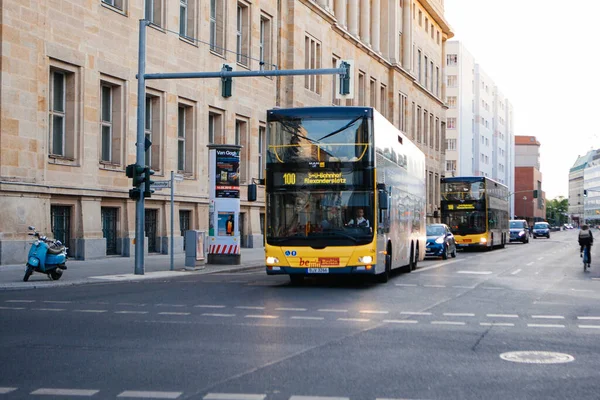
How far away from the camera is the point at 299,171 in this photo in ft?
63.6

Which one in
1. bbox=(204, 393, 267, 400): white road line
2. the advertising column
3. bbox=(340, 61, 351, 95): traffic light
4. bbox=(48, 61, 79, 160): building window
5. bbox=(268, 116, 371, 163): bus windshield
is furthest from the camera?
bbox=(48, 61, 79, 160): building window

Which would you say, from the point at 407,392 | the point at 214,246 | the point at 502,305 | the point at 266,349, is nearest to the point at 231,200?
the point at 214,246

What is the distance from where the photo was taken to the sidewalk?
19.8 meters

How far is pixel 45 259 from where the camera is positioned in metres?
20.2

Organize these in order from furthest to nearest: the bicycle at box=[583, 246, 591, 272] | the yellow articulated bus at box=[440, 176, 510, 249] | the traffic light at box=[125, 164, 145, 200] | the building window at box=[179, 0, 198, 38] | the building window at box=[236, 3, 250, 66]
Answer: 1. the yellow articulated bus at box=[440, 176, 510, 249]
2. the building window at box=[236, 3, 250, 66]
3. the building window at box=[179, 0, 198, 38]
4. the bicycle at box=[583, 246, 591, 272]
5. the traffic light at box=[125, 164, 145, 200]

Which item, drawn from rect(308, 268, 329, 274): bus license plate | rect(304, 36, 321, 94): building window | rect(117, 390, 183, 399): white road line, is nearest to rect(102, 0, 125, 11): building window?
rect(308, 268, 329, 274): bus license plate

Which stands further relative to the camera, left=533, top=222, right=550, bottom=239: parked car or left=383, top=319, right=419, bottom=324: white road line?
left=533, top=222, right=550, bottom=239: parked car

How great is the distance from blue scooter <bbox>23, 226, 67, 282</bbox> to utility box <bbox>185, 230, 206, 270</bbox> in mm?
5628

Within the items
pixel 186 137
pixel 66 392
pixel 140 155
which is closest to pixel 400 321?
pixel 66 392

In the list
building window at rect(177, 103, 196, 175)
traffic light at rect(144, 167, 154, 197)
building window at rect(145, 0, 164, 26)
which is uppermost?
building window at rect(145, 0, 164, 26)

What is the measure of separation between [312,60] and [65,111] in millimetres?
24214

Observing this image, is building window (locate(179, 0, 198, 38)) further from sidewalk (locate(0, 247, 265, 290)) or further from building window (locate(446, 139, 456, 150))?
building window (locate(446, 139, 456, 150))

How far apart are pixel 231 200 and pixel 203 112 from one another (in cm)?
1084

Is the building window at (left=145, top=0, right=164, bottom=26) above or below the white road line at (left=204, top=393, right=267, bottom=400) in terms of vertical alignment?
above
